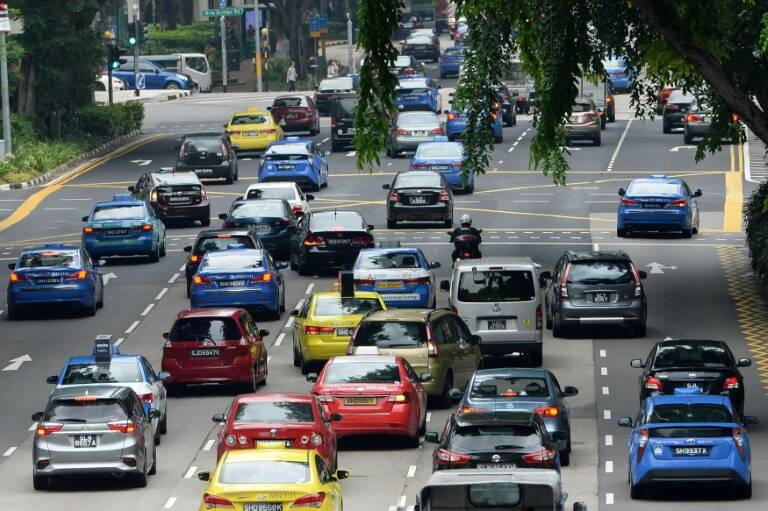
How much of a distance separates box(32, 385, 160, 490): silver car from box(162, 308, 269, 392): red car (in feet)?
22.1

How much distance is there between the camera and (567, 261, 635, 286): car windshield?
119 feet

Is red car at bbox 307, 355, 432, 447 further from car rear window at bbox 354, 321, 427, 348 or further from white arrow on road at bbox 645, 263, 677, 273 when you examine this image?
white arrow on road at bbox 645, 263, 677, 273

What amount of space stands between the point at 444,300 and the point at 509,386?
15570mm

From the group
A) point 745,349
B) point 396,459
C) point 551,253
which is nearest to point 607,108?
point 551,253

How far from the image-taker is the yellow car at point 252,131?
68562mm

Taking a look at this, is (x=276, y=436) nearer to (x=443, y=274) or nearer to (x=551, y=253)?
(x=443, y=274)

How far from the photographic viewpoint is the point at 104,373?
28344 mm

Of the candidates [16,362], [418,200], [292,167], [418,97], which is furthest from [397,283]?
[418,97]

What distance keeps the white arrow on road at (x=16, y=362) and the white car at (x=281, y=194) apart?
47.8 ft

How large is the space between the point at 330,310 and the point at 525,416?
10.8 m

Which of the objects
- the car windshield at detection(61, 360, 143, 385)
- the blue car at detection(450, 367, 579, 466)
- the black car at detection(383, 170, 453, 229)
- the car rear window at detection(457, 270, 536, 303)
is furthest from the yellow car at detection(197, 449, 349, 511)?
the black car at detection(383, 170, 453, 229)

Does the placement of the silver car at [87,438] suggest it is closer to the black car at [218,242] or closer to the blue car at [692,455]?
the blue car at [692,455]

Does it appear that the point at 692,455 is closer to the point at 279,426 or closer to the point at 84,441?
the point at 279,426

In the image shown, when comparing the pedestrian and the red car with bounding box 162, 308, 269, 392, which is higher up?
the pedestrian
